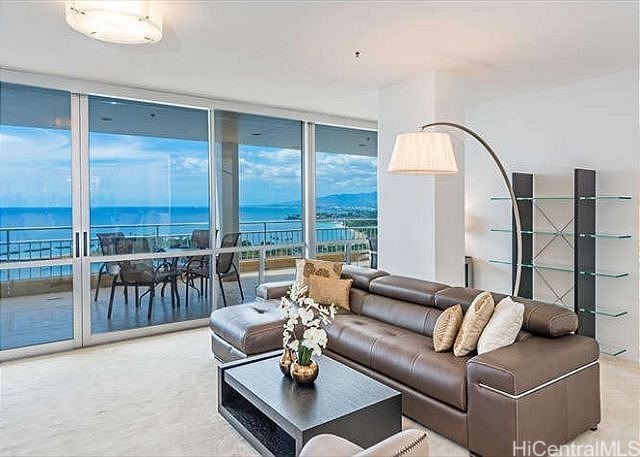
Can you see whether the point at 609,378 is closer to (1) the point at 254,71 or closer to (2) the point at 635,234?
(2) the point at 635,234

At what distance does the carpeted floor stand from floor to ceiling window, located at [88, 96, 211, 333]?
72cm

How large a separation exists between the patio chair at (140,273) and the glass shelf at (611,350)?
440cm

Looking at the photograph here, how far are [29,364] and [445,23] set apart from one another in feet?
14.3

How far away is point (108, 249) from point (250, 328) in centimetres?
215

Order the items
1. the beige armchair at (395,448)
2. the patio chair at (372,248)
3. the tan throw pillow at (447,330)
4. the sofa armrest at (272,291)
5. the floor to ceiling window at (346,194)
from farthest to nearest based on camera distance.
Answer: the patio chair at (372,248), the floor to ceiling window at (346,194), the sofa armrest at (272,291), the tan throw pillow at (447,330), the beige armchair at (395,448)

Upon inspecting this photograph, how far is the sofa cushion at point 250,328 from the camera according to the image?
11.3 feet

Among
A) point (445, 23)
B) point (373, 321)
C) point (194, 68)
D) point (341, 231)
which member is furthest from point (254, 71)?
point (341, 231)

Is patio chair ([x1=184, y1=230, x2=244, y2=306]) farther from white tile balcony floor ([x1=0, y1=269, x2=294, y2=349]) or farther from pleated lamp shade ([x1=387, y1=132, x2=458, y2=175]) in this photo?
pleated lamp shade ([x1=387, y1=132, x2=458, y2=175])

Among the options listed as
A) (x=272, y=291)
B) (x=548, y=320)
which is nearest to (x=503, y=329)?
(x=548, y=320)

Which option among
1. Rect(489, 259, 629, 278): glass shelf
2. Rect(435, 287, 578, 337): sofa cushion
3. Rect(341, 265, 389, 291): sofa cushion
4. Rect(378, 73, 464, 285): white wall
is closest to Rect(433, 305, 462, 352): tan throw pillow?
Rect(435, 287, 578, 337): sofa cushion

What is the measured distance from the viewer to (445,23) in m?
3.06

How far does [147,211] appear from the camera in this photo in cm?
499

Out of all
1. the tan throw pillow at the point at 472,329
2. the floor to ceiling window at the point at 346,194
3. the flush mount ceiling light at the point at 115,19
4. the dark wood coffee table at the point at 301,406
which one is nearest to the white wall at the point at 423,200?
the tan throw pillow at the point at 472,329

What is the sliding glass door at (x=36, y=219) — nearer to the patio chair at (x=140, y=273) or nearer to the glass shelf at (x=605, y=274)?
the patio chair at (x=140, y=273)
